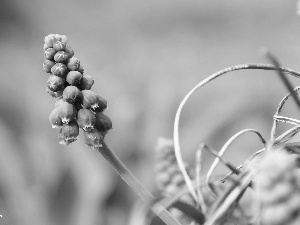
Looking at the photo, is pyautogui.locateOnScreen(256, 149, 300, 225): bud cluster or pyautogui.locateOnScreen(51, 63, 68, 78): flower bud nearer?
pyautogui.locateOnScreen(256, 149, 300, 225): bud cluster

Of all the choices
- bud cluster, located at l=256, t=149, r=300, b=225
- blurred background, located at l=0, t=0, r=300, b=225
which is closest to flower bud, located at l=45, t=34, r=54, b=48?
bud cluster, located at l=256, t=149, r=300, b=225

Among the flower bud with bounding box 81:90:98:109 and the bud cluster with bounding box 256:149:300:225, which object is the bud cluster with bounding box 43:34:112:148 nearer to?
the flower bud with bounding box 81:90:98:109

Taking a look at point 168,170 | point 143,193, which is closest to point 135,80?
point 168,170

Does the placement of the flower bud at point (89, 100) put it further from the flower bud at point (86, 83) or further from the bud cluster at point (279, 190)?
the bud cluster at point (279, 190)

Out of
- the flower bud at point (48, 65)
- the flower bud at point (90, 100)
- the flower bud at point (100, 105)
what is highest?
the flower bud at point (48, 65)

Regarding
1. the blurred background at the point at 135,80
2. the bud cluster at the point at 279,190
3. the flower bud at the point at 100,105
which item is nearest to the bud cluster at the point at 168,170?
the flower bud at the point at 100,105

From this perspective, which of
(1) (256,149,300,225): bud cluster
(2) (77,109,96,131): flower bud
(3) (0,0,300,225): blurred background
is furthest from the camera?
(3) (0,0,300,225): blurred background
